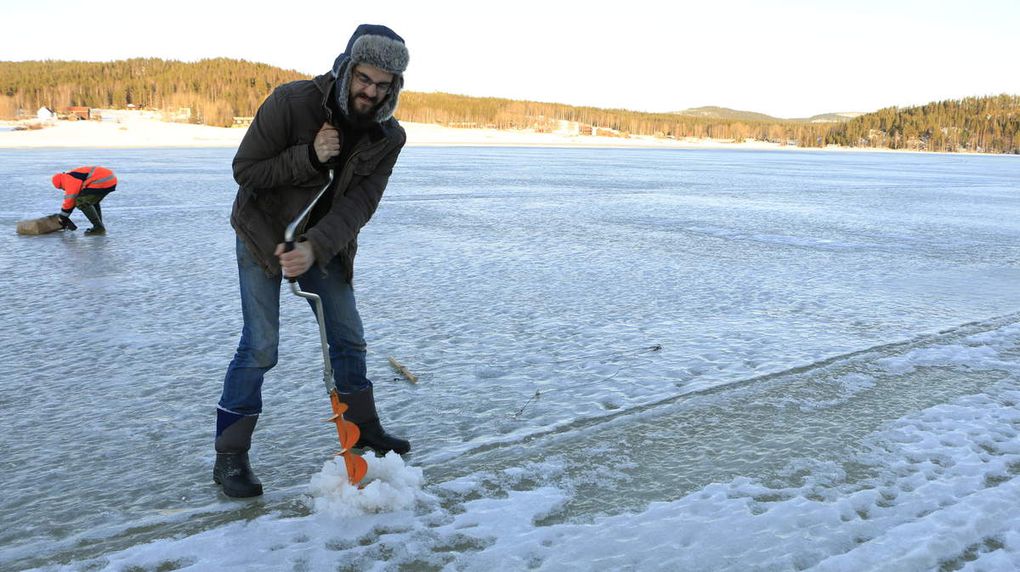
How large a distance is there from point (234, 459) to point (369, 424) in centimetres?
55

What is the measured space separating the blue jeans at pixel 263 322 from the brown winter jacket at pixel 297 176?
3.1 inches

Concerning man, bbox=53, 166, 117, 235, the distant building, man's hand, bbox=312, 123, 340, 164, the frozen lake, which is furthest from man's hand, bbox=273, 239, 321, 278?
the distant building

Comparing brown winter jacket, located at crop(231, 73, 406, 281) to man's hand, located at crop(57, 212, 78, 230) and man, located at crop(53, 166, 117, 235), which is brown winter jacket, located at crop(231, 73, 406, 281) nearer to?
man, located at crop(53, 166, 117, 235)

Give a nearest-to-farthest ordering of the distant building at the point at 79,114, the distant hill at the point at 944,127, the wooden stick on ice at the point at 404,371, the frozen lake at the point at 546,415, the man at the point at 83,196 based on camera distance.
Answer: the frozen lake at the point at 546,415 < the wooden stick on ice at the point at 404,371 < the man at the point at 83,196 < the distant building at the point at 79,114 < the distant hill at the point at 944,127

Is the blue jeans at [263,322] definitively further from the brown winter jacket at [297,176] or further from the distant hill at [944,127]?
the distant hill at [944,127]

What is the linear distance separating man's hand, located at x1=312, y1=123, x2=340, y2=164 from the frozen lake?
1159 millimetres

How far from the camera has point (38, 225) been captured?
8844 millimetres

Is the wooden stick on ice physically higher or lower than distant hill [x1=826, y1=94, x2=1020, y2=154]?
lower

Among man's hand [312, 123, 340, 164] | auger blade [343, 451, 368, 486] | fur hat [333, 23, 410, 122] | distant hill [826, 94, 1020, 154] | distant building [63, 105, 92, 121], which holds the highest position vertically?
distant hill [826, 94, 1020, 154]

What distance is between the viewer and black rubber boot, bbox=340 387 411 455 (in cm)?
312

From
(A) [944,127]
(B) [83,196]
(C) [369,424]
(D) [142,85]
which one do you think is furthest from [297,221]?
(A) [944,127]

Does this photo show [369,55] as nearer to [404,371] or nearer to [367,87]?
[367,87]

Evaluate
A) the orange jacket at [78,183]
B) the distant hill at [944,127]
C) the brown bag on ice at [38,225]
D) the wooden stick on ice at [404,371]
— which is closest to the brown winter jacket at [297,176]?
the wooden stick on ice at [404,371]

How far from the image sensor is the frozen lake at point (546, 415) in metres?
2.51
